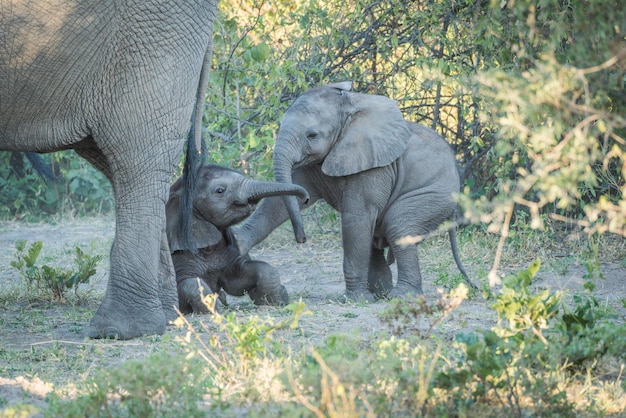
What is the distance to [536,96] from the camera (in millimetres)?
3232

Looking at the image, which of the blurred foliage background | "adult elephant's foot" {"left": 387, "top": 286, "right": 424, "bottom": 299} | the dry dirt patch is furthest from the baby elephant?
the blurred foliage background

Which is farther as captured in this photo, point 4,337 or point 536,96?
point 4,337

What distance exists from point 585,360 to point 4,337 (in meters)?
3.14

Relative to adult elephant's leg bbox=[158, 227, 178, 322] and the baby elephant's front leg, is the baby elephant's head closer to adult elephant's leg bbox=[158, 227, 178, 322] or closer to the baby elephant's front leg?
the baby elephant's front leg

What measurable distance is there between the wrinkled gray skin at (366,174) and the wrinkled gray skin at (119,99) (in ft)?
4.27

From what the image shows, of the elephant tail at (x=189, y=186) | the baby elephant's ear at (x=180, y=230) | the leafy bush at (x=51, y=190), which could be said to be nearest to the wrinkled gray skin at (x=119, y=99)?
the elephant tail at (x=189, y=186)

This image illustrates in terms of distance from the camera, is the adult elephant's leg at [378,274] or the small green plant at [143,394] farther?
the adult elephant's leg at [378,274]

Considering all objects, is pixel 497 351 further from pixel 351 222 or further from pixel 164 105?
pixel 351 222

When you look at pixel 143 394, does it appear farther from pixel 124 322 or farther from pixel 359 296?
pixel 359 296

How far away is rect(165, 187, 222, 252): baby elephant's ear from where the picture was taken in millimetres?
6500

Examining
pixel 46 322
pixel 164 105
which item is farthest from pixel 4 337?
pixel 164 105

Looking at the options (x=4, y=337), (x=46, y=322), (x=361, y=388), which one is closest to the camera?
(x=361, y=388)

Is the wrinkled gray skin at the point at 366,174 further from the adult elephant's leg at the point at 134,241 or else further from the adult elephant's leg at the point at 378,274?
the adult elephant's leg at the point at 134,241

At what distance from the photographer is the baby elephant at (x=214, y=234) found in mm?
6488
